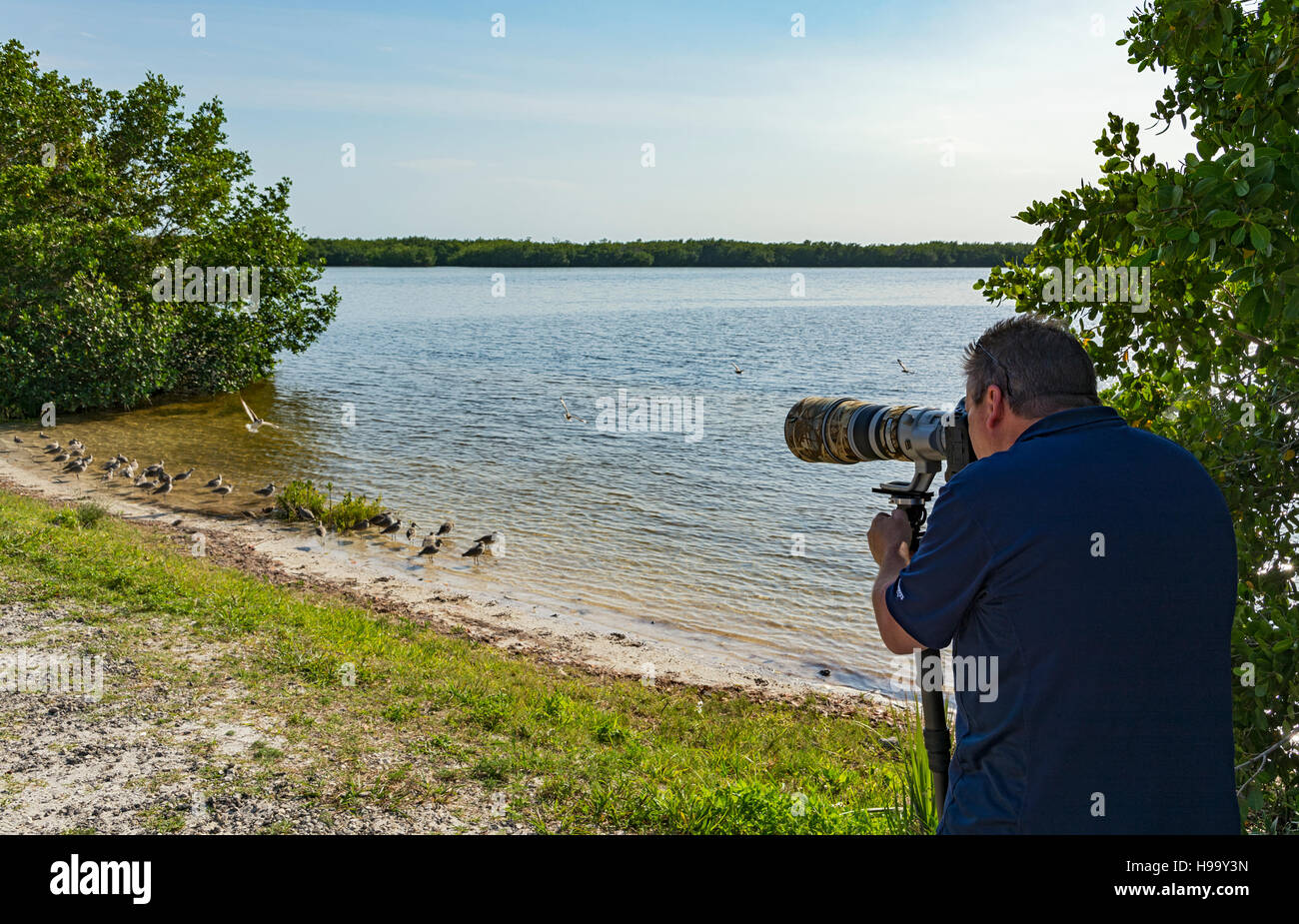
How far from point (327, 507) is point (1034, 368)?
1391 centimetres

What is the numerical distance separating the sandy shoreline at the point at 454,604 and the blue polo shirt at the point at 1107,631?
676 cm

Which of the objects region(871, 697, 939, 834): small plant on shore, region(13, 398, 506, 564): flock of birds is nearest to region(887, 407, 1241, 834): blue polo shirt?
region(871, 697, 939, 834): small plant on shore

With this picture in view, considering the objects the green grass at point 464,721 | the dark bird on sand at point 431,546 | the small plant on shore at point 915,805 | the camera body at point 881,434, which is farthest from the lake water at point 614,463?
the camera body at point 881,434

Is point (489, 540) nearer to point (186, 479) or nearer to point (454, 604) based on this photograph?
point (454, 604)

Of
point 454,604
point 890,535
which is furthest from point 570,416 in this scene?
point 890,535

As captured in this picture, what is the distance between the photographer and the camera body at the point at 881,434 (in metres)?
2.64

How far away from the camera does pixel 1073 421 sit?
78.6 inches

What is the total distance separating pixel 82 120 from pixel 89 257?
4377mm

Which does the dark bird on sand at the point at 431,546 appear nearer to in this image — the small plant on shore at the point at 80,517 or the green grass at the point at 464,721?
the green grass at the point at 464,721

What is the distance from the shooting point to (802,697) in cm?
853

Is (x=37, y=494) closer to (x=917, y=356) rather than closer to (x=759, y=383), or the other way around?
(x=759, y=383)

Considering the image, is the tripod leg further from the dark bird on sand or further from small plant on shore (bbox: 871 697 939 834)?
the dark bird on sand

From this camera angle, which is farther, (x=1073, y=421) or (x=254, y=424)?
(x=254, y=424)

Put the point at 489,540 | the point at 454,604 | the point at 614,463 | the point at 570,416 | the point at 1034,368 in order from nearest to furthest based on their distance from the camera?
the point at 1034,368 → the point at 454,604 → the point at 489,540 → the point at 614,463 → the point at 570,416
